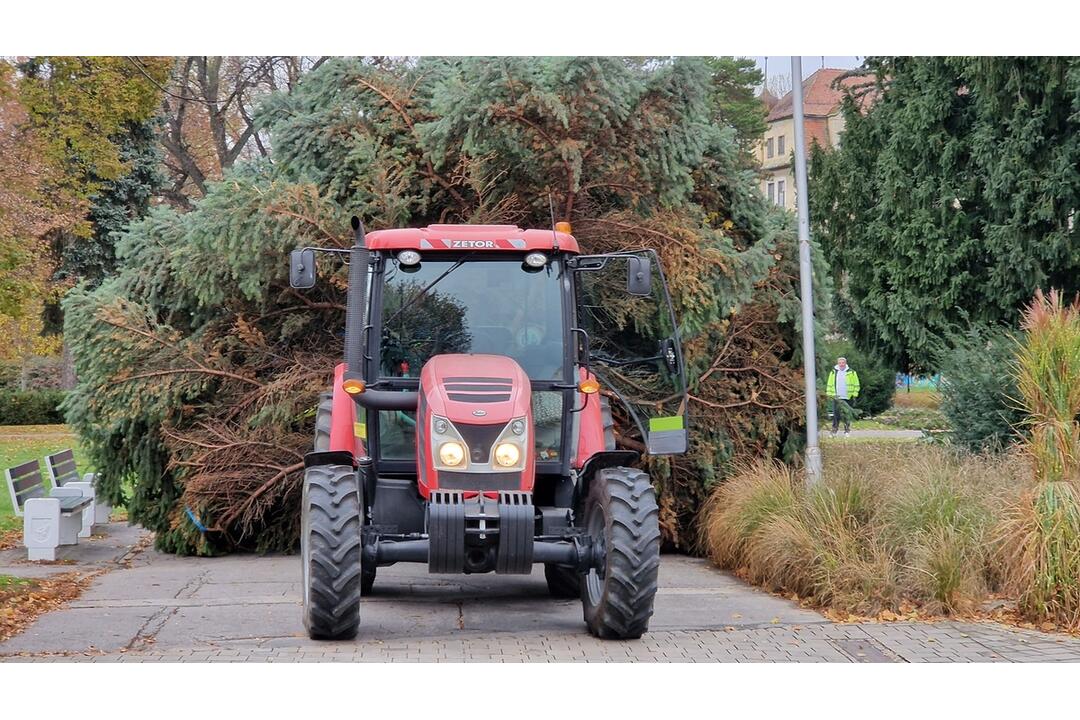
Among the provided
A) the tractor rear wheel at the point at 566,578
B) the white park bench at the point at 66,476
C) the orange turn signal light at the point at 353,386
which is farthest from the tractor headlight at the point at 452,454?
the white park bench at the point at 66,476

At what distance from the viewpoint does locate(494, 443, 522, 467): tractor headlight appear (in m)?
7.46

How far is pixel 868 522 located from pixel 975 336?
6212 millimetres

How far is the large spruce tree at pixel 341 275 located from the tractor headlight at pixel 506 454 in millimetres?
4005

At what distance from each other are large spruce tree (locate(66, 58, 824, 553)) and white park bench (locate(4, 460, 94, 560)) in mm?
517

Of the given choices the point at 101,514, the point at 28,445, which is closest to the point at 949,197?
the point at 101,514

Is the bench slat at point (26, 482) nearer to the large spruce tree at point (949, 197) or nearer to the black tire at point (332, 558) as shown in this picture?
the black tire at point (332, 558)

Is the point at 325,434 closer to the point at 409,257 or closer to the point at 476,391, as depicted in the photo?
the point at 409,257

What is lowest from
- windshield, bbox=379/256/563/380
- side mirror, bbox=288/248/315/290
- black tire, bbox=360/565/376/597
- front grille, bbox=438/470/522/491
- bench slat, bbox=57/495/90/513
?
black tire, bbox=360/565/376/597

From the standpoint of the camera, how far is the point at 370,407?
7.95 metres

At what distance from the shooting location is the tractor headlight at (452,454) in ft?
24.4

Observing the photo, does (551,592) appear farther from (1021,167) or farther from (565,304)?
(1021,167)

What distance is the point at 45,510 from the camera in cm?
1149

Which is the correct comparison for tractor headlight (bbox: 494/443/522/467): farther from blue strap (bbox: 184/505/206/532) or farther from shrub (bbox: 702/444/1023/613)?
blue strap (bbox: 184/505/206/532)

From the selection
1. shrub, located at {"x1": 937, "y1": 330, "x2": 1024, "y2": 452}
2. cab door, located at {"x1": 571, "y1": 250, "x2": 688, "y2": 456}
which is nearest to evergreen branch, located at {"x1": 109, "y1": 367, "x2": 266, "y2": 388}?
cab door, located at {"x1": 571, "y1": 250, "x2": 688, "y2": 456}
